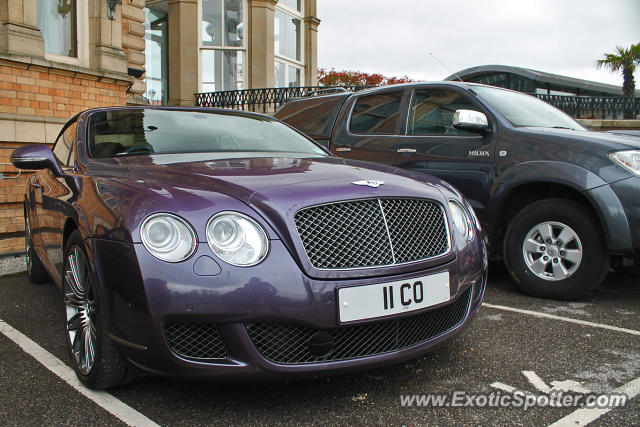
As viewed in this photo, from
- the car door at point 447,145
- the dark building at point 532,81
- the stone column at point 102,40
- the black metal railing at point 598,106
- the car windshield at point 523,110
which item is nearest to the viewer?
the car door at point 447,145

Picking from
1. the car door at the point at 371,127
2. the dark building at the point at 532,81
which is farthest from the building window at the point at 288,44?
the car door at the point at 371,127

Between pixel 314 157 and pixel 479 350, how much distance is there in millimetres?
1466

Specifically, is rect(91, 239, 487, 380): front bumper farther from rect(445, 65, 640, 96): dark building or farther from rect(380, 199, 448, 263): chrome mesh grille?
rect(445, 65, 640, 96): dark building

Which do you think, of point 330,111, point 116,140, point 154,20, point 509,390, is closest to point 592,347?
point 509,390

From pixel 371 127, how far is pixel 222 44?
50.4 feet

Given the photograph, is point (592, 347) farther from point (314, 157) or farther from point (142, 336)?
point (142, 336)

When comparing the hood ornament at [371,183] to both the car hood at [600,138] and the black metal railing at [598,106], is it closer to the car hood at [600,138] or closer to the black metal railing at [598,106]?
the car hood at [600,138]

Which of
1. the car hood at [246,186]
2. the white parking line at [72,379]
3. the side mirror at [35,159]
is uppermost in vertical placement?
the side mirror at [35,159]

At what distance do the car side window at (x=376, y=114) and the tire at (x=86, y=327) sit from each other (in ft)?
11.1

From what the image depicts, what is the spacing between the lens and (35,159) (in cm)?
325

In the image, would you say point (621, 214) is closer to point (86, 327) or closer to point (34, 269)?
point (86, 327)

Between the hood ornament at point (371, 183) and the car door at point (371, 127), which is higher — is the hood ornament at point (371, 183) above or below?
below

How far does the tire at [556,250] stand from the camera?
388cm

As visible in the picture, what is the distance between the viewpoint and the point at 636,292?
441cm
